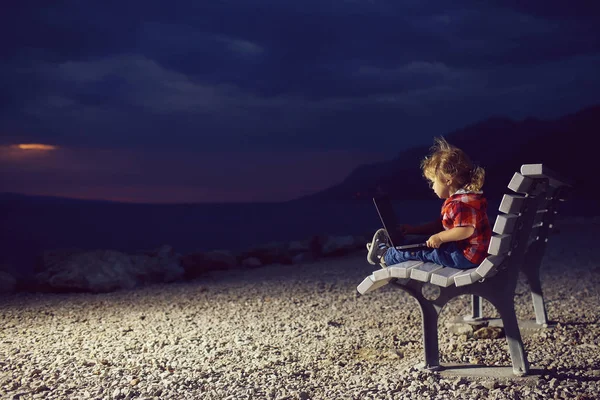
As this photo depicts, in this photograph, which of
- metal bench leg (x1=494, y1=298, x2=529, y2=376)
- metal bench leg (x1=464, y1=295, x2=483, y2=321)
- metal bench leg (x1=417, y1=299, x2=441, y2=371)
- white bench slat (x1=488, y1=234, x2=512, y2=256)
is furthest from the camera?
metal bench leg (x1=464, y1=295, x2=483, y2=321)

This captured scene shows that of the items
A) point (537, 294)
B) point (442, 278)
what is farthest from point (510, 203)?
point (537, 294)

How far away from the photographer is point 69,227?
22641 millimetres

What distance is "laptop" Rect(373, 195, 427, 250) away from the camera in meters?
3.90

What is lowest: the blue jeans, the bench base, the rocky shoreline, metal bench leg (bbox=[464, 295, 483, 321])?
the bench base

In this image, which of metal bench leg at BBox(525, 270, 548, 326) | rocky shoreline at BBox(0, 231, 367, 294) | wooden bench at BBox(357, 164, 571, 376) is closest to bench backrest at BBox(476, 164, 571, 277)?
wooden bench at BBox(357, 164, 571, 376)

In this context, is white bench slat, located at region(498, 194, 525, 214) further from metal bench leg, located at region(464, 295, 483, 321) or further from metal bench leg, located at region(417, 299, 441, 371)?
metal bench leg, located at region(464, 295, 483, 321)

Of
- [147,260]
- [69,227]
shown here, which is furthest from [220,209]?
[147,260]

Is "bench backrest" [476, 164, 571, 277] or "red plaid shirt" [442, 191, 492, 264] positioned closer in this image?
"bench backrest" [476, 164, 571, 277]

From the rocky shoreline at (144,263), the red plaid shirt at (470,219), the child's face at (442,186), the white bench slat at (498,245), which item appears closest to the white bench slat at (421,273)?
the red plaid shirt at (470,219)

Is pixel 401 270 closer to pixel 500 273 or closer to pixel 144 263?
pixel 500 273

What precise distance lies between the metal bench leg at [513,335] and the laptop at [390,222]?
66 cm

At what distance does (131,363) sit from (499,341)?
308 cm

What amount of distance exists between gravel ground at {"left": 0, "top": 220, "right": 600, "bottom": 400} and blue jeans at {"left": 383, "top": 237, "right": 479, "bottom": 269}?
0.77 meters

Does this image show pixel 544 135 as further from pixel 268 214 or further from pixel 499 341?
pixel 499 341
